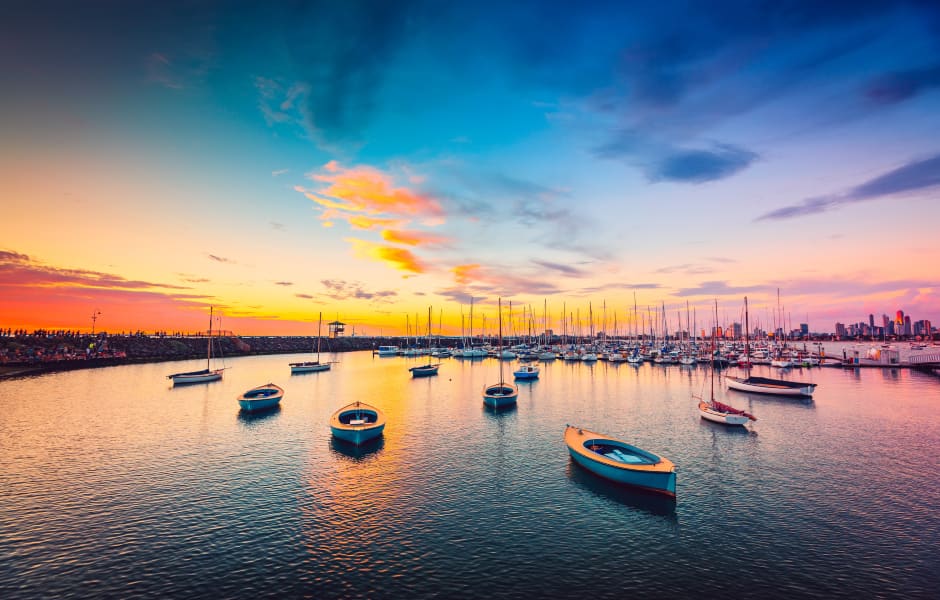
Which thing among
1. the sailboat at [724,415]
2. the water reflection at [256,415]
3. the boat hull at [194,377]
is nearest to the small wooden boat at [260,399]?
the water reflection at [256,415]

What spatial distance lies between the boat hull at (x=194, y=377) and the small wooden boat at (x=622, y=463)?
85.0m

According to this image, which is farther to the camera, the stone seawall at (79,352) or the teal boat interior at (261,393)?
the stone seawall at (79,352)

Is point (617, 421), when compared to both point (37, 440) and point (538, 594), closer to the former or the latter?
point (538, 594)

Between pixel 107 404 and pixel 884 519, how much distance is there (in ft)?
292

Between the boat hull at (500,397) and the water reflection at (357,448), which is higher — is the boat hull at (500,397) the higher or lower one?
the higher one

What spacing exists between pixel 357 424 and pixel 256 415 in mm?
23016

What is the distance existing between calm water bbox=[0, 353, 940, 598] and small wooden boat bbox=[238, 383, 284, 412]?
4.62 meters

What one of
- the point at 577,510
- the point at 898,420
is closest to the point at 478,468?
the point at 577,510

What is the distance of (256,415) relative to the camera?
57750 millimetres

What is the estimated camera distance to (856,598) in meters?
18.3

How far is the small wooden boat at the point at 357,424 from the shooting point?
41.5 metres

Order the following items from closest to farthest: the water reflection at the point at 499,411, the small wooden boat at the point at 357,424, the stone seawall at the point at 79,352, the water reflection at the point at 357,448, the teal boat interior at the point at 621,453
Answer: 1. the teal boat interior at the point at 621,453
2. the water reflection at the point at 357,448
3. the small wooden boat at the point at 357,424
4. the water reflection at the point at 499,411
5. the stone seawall at the point at 79,352

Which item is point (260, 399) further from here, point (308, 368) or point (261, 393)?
point (308, 368)

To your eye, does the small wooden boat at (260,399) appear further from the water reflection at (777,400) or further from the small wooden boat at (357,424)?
the water reflection at (777,400)
